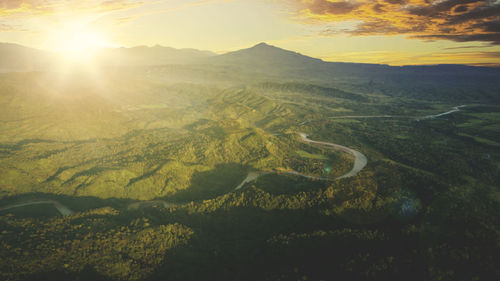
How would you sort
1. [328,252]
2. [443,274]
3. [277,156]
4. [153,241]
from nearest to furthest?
[443,274], [328,252], [153,241], [277,156]

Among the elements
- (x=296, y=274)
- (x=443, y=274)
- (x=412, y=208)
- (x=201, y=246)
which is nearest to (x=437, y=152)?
(x=412, y=208)

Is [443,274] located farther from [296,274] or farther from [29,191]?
[29,191]

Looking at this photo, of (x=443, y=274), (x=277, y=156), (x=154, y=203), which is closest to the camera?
(x=443, y=274)

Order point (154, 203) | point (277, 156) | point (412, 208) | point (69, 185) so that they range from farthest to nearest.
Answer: point (277, 156) → point (69, 185) → point (154, 203) → point (412, 208)

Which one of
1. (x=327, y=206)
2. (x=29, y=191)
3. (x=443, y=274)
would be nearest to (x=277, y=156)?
(x=327, y=206)

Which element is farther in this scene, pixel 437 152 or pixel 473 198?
pixel 437 152

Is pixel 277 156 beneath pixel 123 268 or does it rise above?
above

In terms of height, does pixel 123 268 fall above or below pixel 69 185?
below

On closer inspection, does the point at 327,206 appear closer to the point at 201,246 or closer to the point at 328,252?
the point at 328,252

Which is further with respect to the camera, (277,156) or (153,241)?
(277,156)
